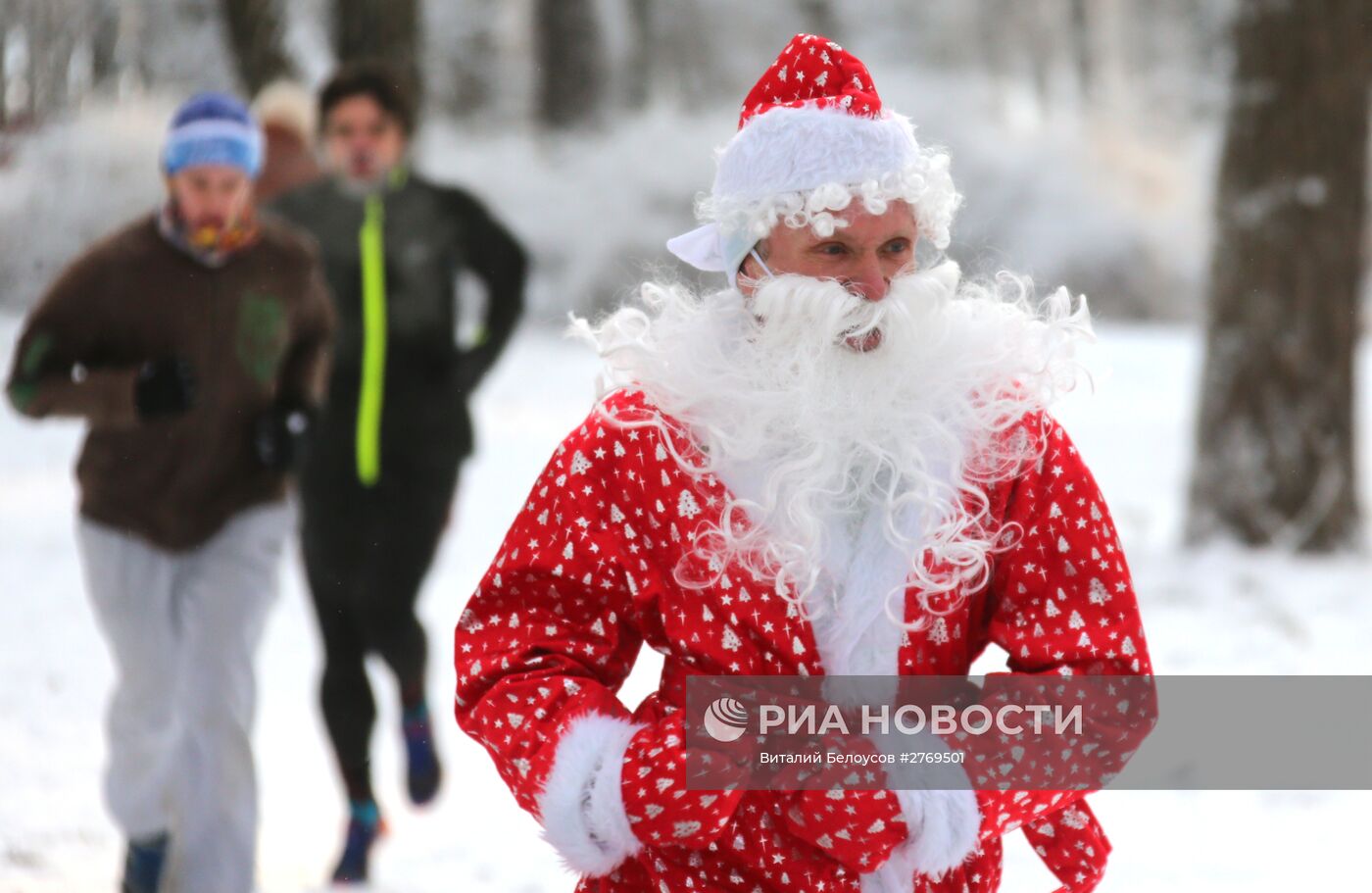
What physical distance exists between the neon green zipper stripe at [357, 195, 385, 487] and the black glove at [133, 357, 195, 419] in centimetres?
101

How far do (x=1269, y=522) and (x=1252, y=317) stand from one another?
0.93m

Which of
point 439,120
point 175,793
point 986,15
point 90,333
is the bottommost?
point 175,793

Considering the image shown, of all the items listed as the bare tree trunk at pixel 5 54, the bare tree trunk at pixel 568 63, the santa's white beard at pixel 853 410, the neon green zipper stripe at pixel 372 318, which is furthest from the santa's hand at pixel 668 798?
the bare tree trunk at pixel 568 63

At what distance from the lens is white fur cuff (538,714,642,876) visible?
6.38 ft

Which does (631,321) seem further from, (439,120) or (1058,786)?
(439,120)

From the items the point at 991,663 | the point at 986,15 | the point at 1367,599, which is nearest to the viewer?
the point at 991,663

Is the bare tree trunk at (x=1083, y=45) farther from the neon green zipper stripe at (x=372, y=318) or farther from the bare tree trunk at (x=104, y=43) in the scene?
the neon green zipper stripe at (x=372, y=318)

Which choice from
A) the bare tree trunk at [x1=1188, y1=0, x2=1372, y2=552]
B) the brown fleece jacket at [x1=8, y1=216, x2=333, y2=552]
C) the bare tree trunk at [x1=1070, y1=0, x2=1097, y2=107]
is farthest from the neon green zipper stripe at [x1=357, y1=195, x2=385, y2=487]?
the bare tree trunk at [x1=1070, y1=0, x2=1097, y2=107]

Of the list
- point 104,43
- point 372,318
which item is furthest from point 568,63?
point 372,318

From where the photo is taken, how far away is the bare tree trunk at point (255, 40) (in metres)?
10.3

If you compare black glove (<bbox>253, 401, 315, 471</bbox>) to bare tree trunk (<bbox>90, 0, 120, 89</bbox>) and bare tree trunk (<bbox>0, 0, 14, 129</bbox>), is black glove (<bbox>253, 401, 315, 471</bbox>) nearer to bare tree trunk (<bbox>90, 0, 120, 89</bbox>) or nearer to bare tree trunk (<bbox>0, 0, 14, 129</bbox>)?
bare tree trunk (<bbox>0, 0, 14, 129</bbox>)

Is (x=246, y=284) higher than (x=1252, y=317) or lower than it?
lower

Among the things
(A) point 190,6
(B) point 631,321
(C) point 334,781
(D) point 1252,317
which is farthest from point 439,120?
(B) point 631,321

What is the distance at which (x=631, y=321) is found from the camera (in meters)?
2.35
